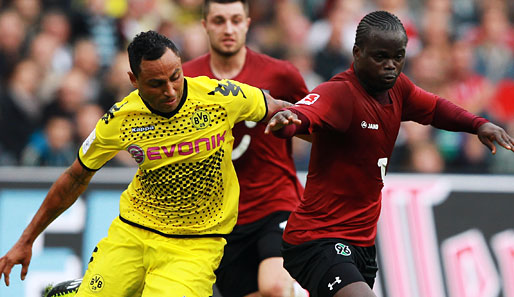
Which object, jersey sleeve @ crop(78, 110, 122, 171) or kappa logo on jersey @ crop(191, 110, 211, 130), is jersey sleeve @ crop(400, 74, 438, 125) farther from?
jersey sleeve @ crop(78, 110, 122, 171)

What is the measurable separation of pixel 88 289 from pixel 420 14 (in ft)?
26.6

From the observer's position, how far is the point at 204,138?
17.1 ft

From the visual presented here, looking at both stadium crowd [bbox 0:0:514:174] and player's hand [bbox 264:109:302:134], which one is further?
stadium crowd [bbox 0:0:514:174]

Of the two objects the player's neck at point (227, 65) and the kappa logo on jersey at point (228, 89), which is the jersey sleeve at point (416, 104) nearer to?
the kappa logo on jersey at point (228, 89)

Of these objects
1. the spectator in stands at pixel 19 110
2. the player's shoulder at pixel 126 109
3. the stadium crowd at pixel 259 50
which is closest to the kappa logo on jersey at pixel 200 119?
the player's shoulder at pixel 126 109

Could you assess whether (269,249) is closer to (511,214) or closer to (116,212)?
(116,212)

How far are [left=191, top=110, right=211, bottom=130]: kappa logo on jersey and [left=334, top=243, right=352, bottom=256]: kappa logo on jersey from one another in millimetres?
1058

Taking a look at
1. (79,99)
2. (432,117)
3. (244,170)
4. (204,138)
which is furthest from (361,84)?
(79,99)

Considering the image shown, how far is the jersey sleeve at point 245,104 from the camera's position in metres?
5.32

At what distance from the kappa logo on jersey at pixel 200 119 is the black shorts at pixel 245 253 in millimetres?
1433

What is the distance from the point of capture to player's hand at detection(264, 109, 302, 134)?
14.6 feet

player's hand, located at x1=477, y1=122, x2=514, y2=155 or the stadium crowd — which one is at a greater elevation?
the stadium crowd

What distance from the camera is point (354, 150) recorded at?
16.7 feet

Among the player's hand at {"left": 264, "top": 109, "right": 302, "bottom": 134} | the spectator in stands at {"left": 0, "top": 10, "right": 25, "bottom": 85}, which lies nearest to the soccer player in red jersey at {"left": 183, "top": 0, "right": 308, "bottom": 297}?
the player's hand at {"left": 264, "top": 109, "right": 302, "bottom": 134}
